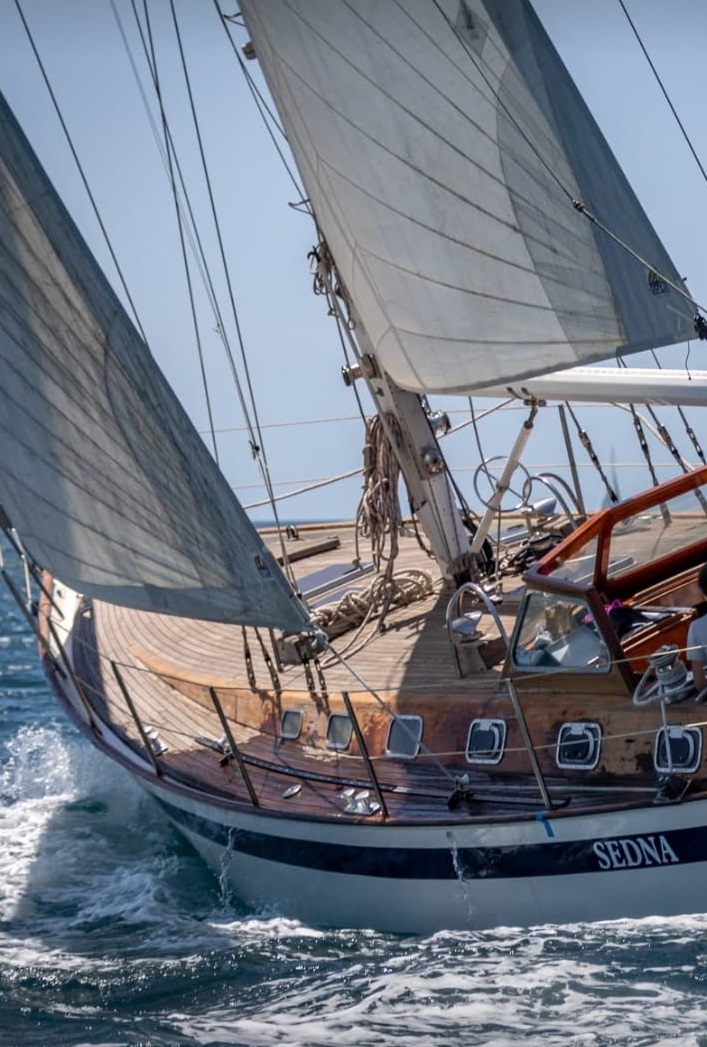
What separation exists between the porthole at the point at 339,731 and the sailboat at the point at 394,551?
32mm

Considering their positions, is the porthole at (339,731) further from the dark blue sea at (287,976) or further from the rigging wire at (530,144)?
the rigging wire at (530,144)

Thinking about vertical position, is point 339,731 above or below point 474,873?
above

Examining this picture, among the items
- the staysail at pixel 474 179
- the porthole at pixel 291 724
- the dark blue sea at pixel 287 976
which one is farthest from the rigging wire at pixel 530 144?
the dark blue sea at pixel 287 976

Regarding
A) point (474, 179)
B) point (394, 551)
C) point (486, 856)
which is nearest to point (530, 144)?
point (474, 179)

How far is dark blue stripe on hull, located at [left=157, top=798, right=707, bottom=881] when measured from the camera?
33.2 feet

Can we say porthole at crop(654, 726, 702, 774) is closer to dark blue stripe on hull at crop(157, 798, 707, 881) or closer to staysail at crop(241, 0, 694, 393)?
dark blue stripe on hull at crop(157, 798, 707, 881)

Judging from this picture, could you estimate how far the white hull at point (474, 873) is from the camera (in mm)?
10148

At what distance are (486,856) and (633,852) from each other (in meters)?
0.98

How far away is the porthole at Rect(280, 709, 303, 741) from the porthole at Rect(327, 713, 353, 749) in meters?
0.35

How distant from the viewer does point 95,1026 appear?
33.8 ft

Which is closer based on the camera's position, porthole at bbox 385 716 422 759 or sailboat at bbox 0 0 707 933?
sailboat at bbox 0 0 707 933

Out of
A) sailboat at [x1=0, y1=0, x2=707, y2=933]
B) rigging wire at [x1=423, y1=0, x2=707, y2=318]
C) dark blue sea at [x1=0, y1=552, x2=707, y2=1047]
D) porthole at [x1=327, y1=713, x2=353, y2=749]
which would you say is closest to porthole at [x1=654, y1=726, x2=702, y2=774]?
sailboat at [x1=0, y1=0, x2=707, y2=933]

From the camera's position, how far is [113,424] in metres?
11.6

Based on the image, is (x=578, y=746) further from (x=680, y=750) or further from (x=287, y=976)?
(x=287, y=976)
